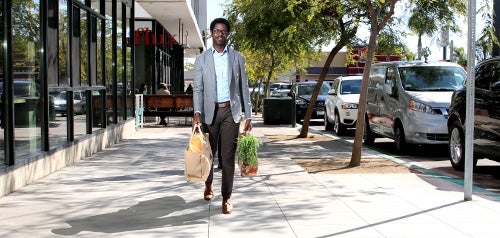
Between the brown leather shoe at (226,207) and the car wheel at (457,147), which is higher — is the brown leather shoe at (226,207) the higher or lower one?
the lower one

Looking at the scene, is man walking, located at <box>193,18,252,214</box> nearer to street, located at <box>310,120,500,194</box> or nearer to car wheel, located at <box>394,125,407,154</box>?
street, located at <box>310,120,500,194</box>

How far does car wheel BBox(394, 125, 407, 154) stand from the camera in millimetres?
12656

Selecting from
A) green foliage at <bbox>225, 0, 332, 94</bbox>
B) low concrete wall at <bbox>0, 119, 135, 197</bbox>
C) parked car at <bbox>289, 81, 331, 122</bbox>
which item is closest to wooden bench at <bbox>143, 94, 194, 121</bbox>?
green foliage at <bbox>225, 0, 332, 94</bbox>

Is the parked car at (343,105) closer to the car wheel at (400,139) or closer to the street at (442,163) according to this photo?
the street at (442,163)

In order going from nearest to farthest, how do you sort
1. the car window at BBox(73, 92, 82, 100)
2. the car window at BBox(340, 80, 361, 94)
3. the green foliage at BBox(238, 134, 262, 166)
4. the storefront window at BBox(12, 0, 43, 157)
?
the green foliage at BBox(238, 134, 262, 166) → the storefront window at BBox(12, 0, 43, 157) → the car window at BBox(73, 92, 82, 100) → the car window at BBox(340, 80, 361, 94)

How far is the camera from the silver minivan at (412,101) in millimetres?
12016

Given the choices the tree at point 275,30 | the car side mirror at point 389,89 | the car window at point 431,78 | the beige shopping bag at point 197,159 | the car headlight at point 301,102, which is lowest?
the beige shopping bag at point 197,159

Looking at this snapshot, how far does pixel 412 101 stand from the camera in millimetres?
12312

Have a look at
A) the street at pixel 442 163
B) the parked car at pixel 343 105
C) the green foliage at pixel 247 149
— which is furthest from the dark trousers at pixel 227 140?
the parked car at pixel 343 105

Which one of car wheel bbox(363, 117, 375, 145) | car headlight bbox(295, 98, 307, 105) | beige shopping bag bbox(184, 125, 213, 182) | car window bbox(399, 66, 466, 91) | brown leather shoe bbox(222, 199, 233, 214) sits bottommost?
brown leather shoe bbox(222, 199, 233, 214)

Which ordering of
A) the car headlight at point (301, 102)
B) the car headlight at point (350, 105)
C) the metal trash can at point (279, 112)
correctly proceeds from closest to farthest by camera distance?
1. the car headlight at point (350, 105)
2. the metal trash can at point (279, 112)
3. the car headlight at point (301, 102)

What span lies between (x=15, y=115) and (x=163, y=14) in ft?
51.0

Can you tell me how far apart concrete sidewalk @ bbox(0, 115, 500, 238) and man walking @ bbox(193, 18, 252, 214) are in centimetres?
53

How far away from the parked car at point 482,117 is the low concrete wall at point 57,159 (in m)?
6.18
